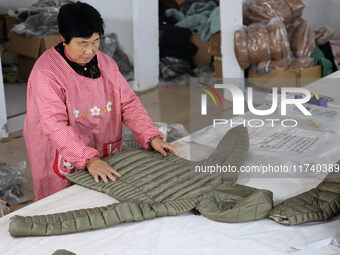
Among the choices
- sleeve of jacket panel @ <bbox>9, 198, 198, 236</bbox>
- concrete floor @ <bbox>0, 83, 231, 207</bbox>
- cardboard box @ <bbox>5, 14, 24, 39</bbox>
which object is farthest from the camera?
cardboard box @ <bbox>5, 14, 24, 39</bbox>

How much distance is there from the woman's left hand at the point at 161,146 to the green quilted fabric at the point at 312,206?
0.54m

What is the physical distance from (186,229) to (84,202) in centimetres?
35

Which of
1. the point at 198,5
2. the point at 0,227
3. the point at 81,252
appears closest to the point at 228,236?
the point at 81,252

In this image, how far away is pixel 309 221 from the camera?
4.33 ft

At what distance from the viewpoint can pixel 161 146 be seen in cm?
179

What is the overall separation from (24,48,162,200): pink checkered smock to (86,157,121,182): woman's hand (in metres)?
0.03

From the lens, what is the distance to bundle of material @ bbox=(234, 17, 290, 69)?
4129mm

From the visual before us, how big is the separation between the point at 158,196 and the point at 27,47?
3743 millimetres

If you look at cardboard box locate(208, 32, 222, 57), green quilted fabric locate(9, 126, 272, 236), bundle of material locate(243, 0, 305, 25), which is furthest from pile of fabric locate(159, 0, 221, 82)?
green quilted fabric locate(9, 126, 272, 236)

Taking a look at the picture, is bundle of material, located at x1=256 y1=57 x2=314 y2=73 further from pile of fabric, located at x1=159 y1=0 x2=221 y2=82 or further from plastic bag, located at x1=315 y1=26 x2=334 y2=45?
pile of fabric, located at x1=159 y1=0 x2=221 y2=82

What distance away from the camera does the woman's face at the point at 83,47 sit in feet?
5.62

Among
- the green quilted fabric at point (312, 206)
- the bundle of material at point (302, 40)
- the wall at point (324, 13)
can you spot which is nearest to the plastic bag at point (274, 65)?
the bundle of material at point (302, 40)

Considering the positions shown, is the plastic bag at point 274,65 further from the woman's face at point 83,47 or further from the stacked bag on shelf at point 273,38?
the woman's face at point 83,47

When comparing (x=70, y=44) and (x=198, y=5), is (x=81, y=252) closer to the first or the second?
(x=70, y=44)
